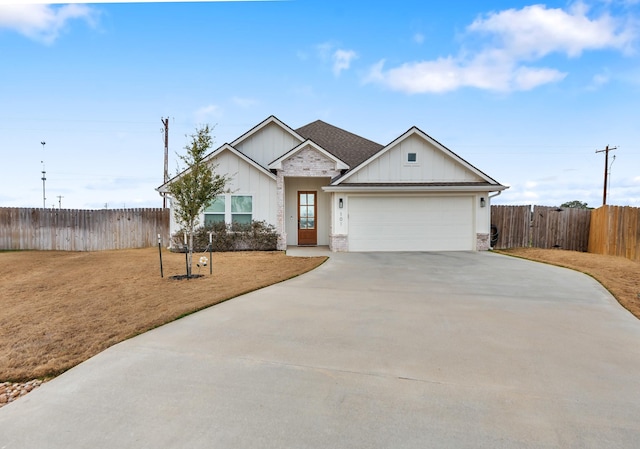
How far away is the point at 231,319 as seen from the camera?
4957mm

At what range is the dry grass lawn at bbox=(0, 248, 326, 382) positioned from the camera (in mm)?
4221

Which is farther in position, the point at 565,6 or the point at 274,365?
the point at 565,6

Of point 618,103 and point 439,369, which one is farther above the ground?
point 618,103

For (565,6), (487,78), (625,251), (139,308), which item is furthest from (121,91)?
(625,251)

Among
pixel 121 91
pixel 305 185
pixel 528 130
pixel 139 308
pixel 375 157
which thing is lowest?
pixel 139 308

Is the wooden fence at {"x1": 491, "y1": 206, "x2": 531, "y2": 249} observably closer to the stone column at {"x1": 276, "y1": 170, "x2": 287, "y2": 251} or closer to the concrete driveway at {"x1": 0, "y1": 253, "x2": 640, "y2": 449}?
the stone column at {"x1": 276, "y1": 170, "x2": 287, "y2": 251}

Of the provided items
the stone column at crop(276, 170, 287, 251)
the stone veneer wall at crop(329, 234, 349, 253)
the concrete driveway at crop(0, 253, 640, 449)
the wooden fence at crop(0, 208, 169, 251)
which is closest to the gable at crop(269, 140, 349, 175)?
the stone column at crop(276, 170, 287, 251)

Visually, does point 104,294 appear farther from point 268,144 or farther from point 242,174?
point 268,144

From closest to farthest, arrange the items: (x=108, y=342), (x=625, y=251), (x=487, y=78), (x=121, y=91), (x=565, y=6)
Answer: (x=108, y=342), (x=565, y=6), (x=625, y=251), (x=487, y=78), (x=121, y=91)

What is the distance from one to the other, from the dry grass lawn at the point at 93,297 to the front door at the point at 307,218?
11.9 feet

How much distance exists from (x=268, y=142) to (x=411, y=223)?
7.98m

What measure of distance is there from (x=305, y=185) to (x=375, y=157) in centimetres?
370

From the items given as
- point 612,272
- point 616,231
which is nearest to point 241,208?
point 612,272

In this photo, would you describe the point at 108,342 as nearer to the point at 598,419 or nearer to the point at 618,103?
the point at 598,419
